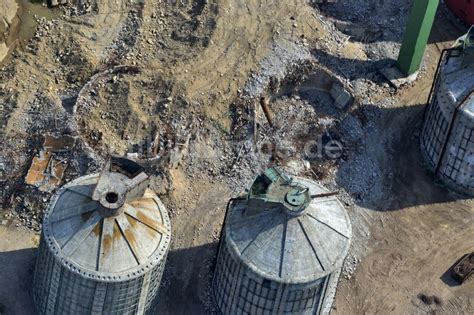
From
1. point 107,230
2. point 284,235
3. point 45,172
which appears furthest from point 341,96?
point 107,230

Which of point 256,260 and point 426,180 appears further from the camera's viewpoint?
point 426,180

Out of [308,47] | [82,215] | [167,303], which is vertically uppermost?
[308,47]

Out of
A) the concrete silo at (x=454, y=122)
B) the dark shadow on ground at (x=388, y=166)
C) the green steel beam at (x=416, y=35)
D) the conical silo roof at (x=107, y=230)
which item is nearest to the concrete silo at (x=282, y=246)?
the conical silo roof at (x=107, y=230)

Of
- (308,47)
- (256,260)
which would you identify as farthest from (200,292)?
(308,47)

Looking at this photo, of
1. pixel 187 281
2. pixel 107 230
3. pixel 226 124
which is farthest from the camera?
pixel 226 124

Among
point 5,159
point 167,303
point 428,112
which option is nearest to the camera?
Answer: point 167,303

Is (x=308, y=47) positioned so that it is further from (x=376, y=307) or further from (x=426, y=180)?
(x=376, y=307)

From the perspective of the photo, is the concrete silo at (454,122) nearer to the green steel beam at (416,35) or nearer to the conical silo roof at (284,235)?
the green steel beam at (416,35)

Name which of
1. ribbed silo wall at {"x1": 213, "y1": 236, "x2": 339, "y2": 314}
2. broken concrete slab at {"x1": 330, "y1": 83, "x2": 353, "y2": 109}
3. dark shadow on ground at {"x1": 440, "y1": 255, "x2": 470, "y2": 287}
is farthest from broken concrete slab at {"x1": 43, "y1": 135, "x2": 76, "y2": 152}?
dark shadow on ground at {"x1": 440, "y1": 255, "x2": 470, "y2": 287}

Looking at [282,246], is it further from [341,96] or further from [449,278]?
[341,96]
